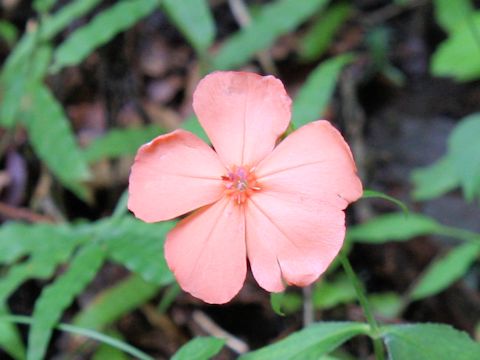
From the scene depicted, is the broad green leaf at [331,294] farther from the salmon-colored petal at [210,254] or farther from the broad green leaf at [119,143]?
the salmon-colored petal at [210,254]

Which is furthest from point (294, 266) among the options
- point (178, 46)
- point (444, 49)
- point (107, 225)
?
point (178, 46)

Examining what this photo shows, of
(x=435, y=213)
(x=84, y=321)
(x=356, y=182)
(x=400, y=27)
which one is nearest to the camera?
(x=356, y=182)

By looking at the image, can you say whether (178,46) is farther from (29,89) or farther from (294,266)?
(294,266)

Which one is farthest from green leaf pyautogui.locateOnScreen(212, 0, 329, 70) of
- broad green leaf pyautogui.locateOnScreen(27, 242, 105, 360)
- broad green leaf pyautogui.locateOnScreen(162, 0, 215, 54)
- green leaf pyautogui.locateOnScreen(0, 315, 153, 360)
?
green leaf pyautogui.locateOnScreen(0, 315, 153, 360)

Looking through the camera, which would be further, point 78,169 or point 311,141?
point 78,169

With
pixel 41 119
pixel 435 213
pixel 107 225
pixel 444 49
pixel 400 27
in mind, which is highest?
pixel 41 119

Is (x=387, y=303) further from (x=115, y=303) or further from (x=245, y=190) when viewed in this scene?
(x=245, y=190)

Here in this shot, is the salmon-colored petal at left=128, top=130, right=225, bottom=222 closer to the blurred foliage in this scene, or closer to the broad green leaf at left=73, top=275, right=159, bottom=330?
the blurred foliage
